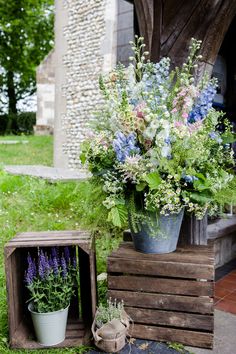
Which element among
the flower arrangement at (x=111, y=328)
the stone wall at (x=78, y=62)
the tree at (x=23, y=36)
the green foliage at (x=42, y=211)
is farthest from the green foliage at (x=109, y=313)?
the tree at (x=23, y=36)

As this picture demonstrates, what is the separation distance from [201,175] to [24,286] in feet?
4.42

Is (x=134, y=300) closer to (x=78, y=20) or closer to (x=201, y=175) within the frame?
(x=201, y=175)

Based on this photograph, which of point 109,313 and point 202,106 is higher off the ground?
point 202,106

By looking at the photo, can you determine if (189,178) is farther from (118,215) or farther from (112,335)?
(112,335)

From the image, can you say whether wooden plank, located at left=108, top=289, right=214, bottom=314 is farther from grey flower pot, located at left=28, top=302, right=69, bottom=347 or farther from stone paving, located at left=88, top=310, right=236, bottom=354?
grey flower pot, located at left=28, top=302, right=69, bottom=347

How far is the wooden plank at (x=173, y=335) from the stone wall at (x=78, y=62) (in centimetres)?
577

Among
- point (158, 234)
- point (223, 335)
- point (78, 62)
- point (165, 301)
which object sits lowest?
point (223, 335)

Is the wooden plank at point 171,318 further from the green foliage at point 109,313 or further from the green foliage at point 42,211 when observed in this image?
the green foliage at point 42,211

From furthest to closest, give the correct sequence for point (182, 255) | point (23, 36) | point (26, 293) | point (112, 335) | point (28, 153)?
point (23, 36), point (28, 153), point (26, 293), point (182, 255), point (112, 335)

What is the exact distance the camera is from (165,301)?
2.04m

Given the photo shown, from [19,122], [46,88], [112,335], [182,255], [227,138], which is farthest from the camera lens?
[19,122]

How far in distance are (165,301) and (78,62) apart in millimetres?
6957

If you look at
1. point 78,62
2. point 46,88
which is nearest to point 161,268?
point 78,62

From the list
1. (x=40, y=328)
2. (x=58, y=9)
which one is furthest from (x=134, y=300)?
(x=58, y=9)
